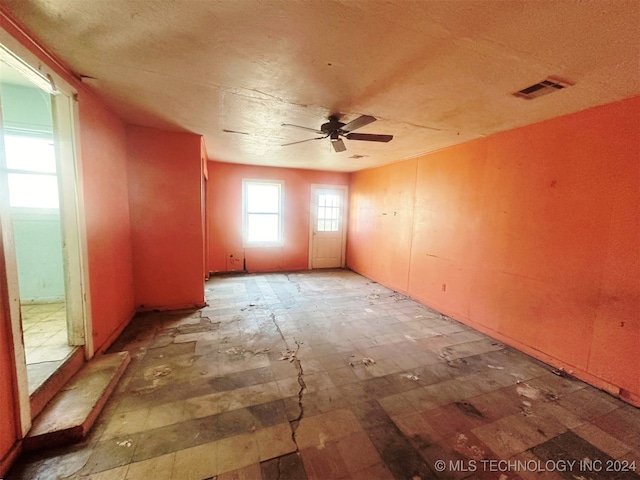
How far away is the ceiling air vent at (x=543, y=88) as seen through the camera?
6.19 feet

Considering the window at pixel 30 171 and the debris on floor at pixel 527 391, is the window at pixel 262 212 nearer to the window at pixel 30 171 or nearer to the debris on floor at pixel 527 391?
the window at pixel 30 171

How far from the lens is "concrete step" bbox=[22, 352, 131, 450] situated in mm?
1547

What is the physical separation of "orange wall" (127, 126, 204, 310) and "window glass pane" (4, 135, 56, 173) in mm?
736

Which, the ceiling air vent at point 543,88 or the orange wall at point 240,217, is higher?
the ceiling air vent at point 543,88

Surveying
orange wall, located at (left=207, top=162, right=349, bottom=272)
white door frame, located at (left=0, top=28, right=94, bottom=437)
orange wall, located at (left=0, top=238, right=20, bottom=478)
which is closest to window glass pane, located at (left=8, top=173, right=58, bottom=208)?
white door frame, located at (left=0, top=28, right=94, bottom=437)

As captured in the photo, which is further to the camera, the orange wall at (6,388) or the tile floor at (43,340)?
the tile floor at (43,340)

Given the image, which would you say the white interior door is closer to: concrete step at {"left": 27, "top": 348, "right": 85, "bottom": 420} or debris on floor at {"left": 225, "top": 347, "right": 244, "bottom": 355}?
debris on floor at {"left": 225, "top": 347, "right": 244, "bottom": 355}

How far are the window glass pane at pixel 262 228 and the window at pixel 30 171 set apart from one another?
3.35m

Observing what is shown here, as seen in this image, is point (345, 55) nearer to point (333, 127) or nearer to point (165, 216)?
point (333, 127)

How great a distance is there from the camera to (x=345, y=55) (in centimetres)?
166

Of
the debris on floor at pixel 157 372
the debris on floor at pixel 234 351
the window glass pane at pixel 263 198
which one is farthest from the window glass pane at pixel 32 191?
the window glass pane at pixel 263 198

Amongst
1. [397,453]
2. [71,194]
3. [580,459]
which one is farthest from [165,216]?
[580,459]

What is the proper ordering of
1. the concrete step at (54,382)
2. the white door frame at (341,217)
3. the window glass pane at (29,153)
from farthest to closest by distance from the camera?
the white door frame at (341,217), the window glass pane at (29,153), the concrete step at (54,382)

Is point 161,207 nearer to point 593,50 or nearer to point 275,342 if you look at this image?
point 275,342
